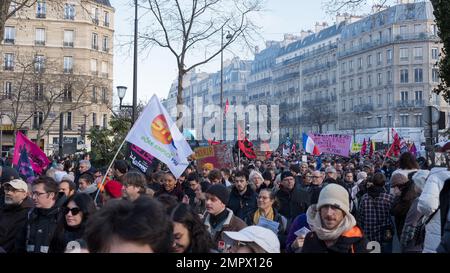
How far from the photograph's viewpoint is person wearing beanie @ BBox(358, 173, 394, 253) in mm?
7086

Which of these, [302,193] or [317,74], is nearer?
[302,193]

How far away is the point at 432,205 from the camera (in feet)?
15.5

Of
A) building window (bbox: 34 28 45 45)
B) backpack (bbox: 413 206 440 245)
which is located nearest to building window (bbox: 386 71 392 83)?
building window (bbox: 34 28 45 45)

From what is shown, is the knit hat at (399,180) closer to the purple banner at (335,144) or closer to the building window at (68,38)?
the purple banner at (335,144)

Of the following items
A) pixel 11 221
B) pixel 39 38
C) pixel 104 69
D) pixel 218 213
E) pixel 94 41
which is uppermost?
Answer: pixel 94 41

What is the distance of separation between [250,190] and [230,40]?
1576cm

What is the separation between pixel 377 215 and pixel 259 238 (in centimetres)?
417

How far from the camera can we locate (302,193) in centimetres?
852

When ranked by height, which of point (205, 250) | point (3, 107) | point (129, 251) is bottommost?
point (205, 250)

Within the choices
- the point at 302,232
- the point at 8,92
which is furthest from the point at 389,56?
the point at 302,232

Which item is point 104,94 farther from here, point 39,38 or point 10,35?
point 10,35

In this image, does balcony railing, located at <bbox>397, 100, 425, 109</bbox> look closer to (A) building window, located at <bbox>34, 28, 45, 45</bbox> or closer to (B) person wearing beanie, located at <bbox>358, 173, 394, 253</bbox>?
(A) building window, located at <bbox>34, 28, 45, 45</bbox>
